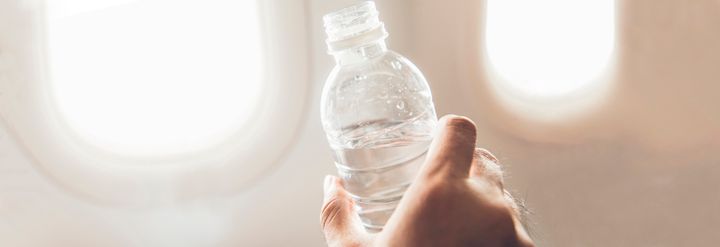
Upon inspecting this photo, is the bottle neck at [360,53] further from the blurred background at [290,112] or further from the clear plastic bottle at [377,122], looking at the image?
the blurred background at [290,112]

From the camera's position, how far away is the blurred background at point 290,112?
95 centimetres

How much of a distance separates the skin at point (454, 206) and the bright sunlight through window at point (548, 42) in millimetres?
463

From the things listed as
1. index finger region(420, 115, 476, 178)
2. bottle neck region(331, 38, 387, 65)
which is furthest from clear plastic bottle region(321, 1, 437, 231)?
index finger region(420, 115, 476, 178)

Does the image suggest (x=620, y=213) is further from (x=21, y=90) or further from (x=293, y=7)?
(x=21, y=90)

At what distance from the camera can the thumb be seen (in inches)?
25.2

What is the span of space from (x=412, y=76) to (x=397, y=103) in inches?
1.6

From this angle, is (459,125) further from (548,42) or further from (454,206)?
(548,42)

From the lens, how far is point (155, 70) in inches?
37.9

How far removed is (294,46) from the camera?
974mm

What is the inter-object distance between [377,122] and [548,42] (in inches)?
14.9

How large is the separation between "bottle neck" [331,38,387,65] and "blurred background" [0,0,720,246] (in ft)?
0.76

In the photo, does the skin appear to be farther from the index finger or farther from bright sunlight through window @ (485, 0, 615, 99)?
bright sunlight through window @ (485, 0, 615, 99)

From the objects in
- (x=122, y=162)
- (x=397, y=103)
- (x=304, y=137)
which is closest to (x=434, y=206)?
(x=397, y=103)

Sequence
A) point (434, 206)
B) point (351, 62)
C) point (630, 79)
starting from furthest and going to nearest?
point (630, 79), point (351, 62), point (434, 206)
